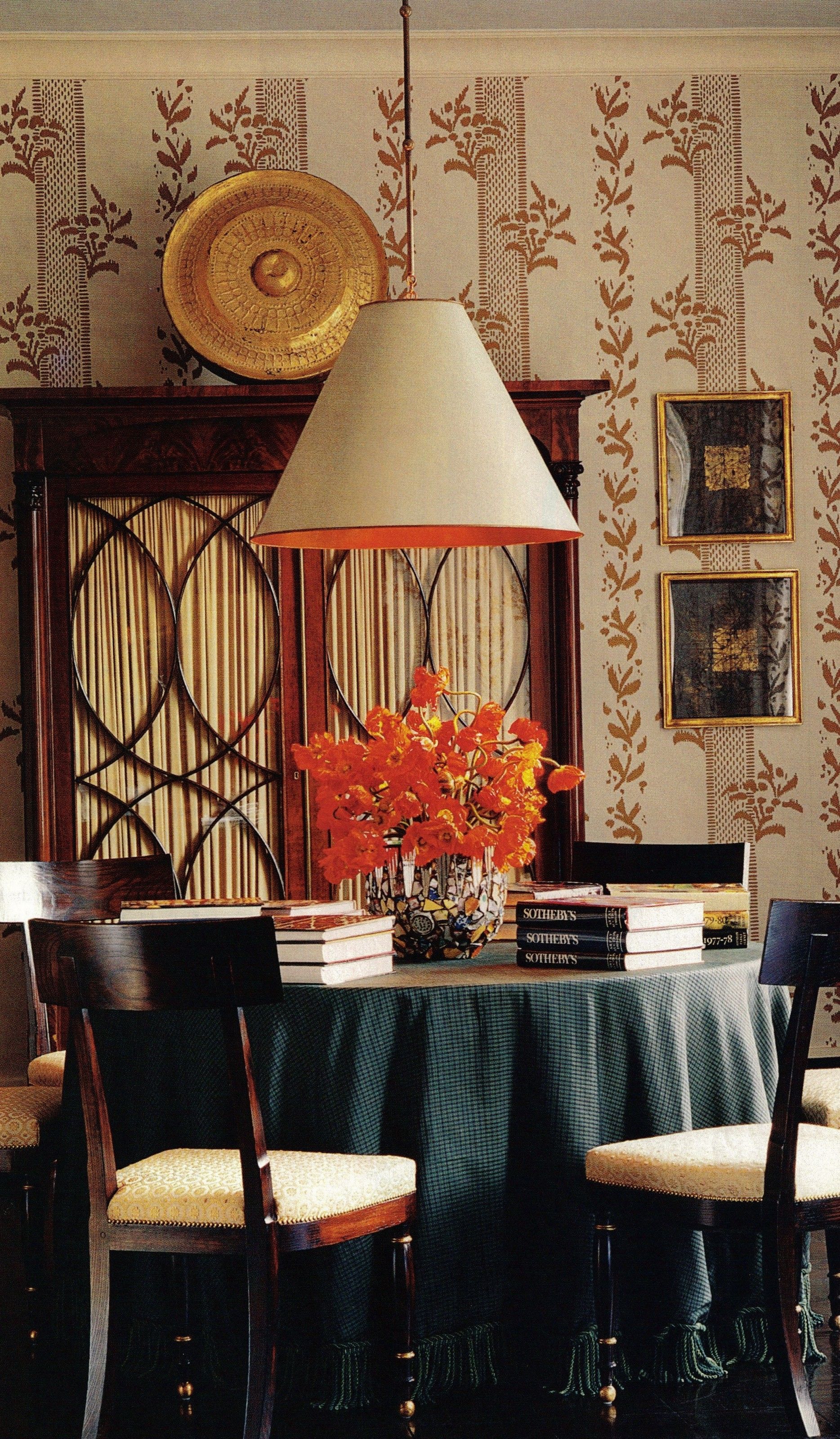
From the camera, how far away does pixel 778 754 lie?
182 inches

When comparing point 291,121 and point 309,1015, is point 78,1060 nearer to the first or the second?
point 309,1015

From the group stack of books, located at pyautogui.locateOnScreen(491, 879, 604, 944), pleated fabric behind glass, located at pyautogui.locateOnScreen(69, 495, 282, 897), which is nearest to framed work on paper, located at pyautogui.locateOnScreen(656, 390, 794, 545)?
pleated fabric behind glass, located at pyautogui.locateOnScreen(69, 495, 282, 897)

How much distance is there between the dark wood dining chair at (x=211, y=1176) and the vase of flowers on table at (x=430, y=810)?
1.51 feet

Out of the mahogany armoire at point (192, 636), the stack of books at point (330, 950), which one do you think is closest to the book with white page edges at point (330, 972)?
the stack of books at point (330, 950)

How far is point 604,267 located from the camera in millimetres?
4621

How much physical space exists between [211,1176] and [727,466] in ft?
10.5

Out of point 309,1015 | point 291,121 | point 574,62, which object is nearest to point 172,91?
point 291,121

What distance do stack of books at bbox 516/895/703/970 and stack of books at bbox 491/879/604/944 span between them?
0.06 meters

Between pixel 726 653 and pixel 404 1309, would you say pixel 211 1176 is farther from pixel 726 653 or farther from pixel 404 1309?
pixel 726 653

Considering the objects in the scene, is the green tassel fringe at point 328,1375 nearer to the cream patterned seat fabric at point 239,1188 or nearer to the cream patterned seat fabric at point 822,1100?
the cream patterned seat fabric at point 239,1188

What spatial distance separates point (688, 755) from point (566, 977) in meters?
2.39

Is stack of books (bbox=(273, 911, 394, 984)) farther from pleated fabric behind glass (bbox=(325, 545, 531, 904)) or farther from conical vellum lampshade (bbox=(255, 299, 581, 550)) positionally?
pleated fabric behind glass (bbox=(325, 545, 531, 904))


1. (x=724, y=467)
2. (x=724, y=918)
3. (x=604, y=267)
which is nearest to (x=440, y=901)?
(x=724, y=918)

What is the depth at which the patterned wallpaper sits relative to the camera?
14.8ft
